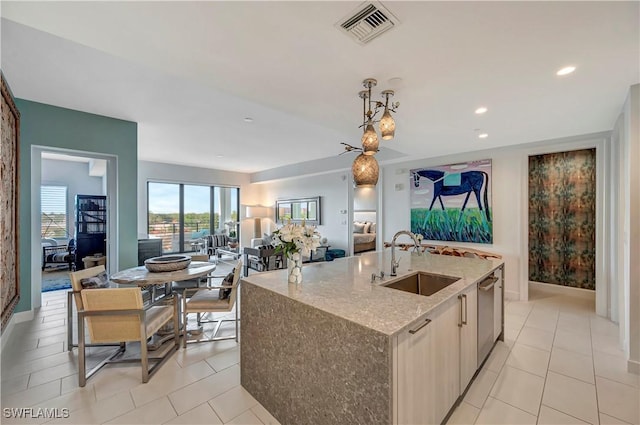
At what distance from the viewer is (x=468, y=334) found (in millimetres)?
1984

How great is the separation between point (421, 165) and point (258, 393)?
4613 mm

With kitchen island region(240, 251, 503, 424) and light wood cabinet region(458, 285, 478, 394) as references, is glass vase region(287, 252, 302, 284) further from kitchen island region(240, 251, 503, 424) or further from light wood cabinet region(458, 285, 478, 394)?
light wood cabinet region(458, 285, 478, 394)

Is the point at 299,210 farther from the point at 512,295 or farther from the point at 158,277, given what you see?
the point at 158,277

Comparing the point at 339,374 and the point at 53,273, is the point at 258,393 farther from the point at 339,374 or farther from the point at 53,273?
the point at 53,273

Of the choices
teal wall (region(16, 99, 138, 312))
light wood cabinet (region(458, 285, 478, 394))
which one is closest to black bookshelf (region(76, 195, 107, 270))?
teal wall (region(16, 99, 138, 312))

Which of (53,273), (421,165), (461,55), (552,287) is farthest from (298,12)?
(53,273)

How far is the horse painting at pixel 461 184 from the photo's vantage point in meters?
4.48

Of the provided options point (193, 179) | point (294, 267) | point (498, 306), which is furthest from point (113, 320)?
point (193, 179)

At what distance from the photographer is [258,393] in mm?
1990

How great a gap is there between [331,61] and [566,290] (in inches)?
215

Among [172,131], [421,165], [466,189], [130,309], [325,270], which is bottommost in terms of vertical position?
[130,309]

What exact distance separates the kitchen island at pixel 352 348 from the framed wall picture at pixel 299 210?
18.0ft

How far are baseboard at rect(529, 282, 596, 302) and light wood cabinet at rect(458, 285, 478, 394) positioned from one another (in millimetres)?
3768

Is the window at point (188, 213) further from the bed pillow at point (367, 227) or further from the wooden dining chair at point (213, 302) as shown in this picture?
the wooden dining chair at point (213, 302)
